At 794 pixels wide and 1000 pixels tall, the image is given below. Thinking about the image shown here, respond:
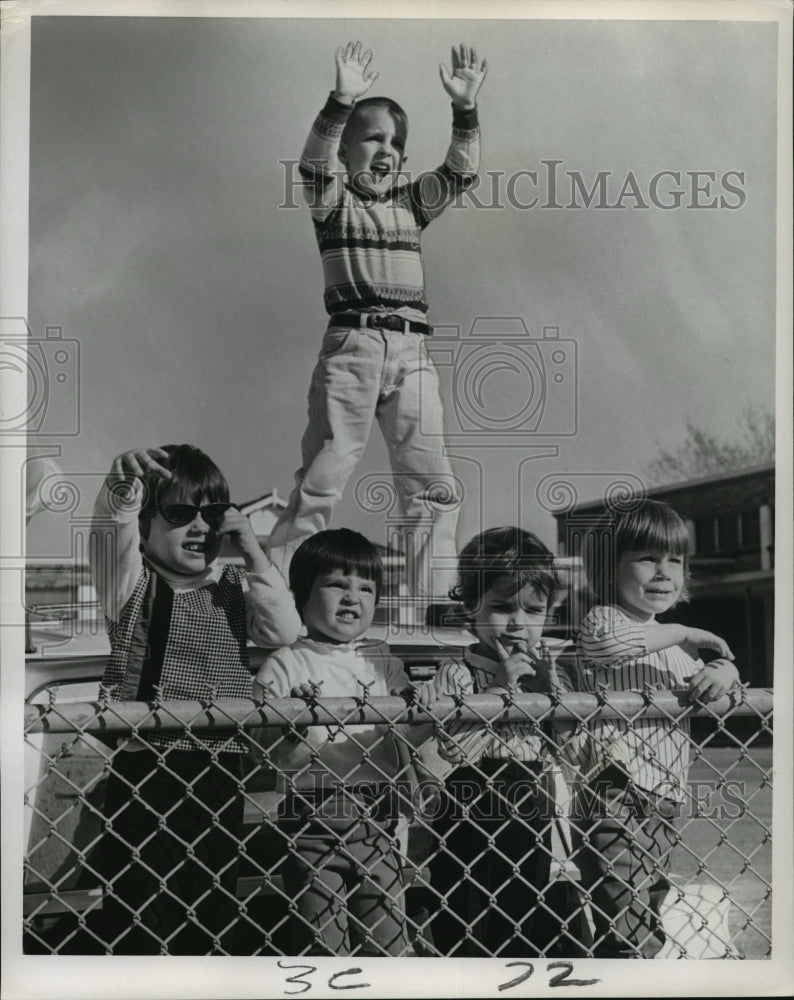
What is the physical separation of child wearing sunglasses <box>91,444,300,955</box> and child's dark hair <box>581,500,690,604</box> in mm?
748

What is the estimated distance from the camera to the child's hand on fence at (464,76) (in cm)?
259

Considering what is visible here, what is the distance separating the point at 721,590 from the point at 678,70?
128 centimetres

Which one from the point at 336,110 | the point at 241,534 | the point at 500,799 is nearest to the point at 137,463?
the point at 241,534

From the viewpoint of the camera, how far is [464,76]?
8.52 feet

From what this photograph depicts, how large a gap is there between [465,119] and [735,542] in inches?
48.4

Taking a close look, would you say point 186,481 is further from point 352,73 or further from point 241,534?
point 352,73

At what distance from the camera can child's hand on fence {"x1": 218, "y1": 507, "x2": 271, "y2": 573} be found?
8.63 ft

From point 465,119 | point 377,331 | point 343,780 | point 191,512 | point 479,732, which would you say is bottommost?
point 343,780

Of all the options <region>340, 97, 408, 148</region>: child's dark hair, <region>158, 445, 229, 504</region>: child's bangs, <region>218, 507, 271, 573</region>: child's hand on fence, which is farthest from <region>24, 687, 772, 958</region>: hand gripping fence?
<region>340, 97, 408, 148</region>: child's dark hair

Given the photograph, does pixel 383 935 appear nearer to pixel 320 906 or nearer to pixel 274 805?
pixel 320 906

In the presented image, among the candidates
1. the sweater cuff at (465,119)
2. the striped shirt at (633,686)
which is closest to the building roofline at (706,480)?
the striped shirt at (633,686)

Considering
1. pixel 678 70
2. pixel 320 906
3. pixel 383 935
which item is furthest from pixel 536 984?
pixel 678 70

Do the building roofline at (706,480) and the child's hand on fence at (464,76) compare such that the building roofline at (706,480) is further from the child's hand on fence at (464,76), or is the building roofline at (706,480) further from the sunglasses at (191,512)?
the child's hand on fence at (464,76)

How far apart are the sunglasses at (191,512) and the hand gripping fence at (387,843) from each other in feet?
1.51
